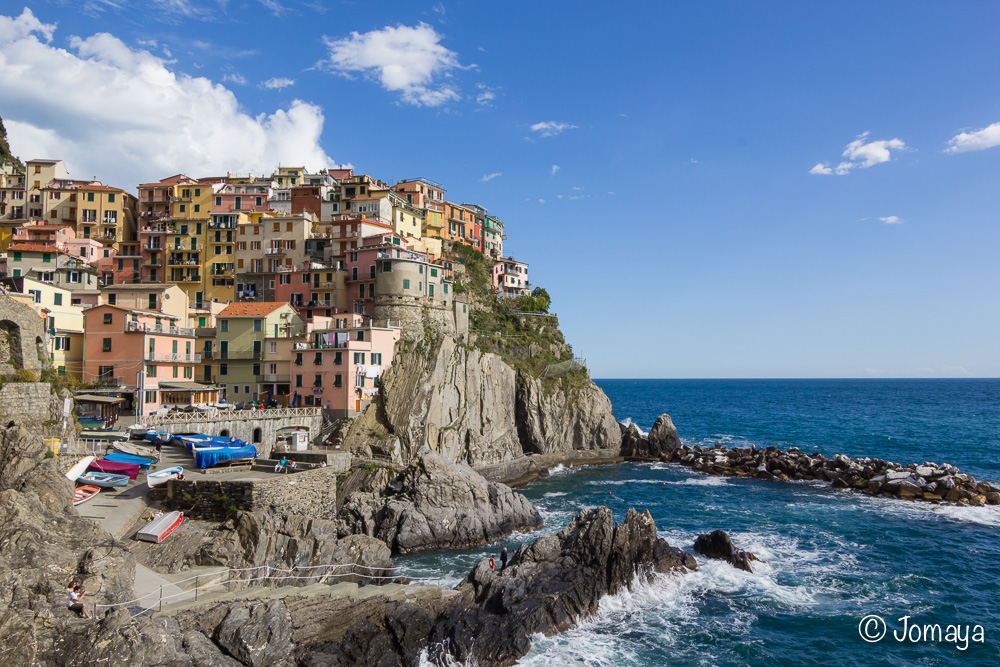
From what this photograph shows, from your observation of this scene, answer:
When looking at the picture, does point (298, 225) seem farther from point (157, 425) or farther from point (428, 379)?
point (157, 425)

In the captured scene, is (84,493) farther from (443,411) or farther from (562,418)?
(562,418)

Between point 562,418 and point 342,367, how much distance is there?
26699 millimetres

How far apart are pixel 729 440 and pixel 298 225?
206 ft

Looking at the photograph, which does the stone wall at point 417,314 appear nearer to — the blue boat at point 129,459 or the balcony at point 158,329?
the balcony at point 158,329

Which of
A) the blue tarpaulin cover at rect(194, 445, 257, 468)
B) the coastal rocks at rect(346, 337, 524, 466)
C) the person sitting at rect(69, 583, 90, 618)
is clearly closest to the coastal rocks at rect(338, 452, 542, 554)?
the blue tarpaulin cover at rect(194, 445, 257, 468)

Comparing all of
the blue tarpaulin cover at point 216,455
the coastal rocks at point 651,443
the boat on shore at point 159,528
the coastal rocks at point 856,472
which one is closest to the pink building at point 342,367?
the blue tarpaulin cover at point 216,455

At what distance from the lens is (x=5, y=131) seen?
9544 cm

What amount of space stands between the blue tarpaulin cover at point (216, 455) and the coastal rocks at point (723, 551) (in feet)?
85.6

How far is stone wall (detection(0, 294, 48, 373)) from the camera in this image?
36250mm

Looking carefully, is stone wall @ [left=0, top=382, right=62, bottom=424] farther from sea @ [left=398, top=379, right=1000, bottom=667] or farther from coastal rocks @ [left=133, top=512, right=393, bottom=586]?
sea @ [left=398, top=379, right=1000, bottom=667]

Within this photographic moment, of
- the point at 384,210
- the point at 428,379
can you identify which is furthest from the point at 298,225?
the point at 428,379

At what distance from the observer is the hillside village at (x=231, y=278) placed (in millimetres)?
48562

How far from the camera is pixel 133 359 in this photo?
47.6m

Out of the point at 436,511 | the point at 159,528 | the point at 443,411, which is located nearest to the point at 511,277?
the point at 443,411
